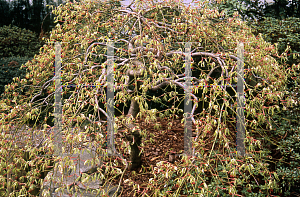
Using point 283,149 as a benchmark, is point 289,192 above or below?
below

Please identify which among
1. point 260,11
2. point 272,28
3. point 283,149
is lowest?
point 283,149

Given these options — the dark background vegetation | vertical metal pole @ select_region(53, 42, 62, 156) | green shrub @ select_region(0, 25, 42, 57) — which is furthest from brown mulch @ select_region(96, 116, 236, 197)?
green shrub @ select_region(0, 25, 42, 57)

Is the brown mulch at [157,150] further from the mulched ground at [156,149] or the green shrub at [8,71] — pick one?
the green shrub at [8,71]

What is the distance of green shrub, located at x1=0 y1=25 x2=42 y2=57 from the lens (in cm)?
758

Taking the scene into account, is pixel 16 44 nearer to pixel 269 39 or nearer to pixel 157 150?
pixel 157 150

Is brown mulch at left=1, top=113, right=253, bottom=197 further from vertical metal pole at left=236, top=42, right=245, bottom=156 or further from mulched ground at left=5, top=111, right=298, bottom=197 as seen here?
vertical metal pole at left=236, top=42, right=245, bottom=156

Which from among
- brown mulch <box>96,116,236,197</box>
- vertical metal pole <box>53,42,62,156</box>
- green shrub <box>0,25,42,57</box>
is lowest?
brown mulch <box>96,116,236,197</box>

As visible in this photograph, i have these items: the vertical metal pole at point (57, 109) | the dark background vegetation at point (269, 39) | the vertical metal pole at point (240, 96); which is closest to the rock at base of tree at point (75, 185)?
the vertical metal pole at point (57, 109)

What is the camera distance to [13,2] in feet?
30.4

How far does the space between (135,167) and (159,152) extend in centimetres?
56

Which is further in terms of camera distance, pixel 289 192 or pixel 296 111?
pixel 296 111

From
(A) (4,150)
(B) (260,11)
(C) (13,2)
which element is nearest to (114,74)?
(A) (4,150)

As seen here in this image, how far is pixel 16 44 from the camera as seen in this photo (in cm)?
791

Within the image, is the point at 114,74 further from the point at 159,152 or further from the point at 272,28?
the point at 272,28
